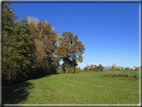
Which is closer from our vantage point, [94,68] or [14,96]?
[14,96]

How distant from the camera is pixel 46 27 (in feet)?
73.2

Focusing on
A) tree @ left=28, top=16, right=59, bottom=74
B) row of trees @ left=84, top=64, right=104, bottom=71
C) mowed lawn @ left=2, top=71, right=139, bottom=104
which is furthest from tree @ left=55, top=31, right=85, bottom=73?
mowed lawn @ left=2, top=71, right=139, bottom=104

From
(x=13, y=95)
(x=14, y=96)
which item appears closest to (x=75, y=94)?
(x=14, y=96)

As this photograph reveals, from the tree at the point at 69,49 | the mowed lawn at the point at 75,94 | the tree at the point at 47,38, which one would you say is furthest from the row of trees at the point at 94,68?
the mowed lawn at the point at 75,94

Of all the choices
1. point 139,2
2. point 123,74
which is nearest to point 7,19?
point 139,2

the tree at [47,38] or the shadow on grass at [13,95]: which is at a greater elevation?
the tree at [47,38]

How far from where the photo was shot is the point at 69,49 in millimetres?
22719

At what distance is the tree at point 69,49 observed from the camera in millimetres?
22422

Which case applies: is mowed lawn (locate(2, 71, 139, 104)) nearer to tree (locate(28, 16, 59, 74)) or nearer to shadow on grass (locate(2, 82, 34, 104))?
shadow on grass (locate(2, 82, 34, 104))

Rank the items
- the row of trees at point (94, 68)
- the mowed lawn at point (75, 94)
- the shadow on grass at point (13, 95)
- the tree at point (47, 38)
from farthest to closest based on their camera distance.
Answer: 1. the row of trees at point (94, 68)
2. the tree at point (47, 38)
3. the shadow on grass at point (13, 95)
4. the mowed lawn at point (75, 94)

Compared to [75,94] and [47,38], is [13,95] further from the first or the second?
[47,38]

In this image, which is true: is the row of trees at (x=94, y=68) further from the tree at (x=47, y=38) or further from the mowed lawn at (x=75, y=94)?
the mowed lawn at (x=75, y=94)

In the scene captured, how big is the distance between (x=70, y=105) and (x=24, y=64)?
358 inches

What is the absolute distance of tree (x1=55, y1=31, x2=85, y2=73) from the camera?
73.6 ft
